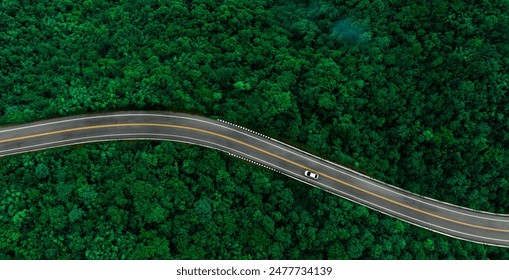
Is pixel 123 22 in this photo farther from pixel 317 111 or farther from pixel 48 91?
pixel 317 111

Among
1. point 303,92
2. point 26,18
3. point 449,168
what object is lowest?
point 449,168

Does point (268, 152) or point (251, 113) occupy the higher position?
point (251, 113)

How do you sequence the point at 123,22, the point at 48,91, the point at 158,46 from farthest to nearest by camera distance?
the point at 123,22 < the point at 158,46 < the point at 48,91

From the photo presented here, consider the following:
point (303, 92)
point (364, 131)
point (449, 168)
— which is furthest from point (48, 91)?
point (449, 168)

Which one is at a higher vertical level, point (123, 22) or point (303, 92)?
point (123, 22)
